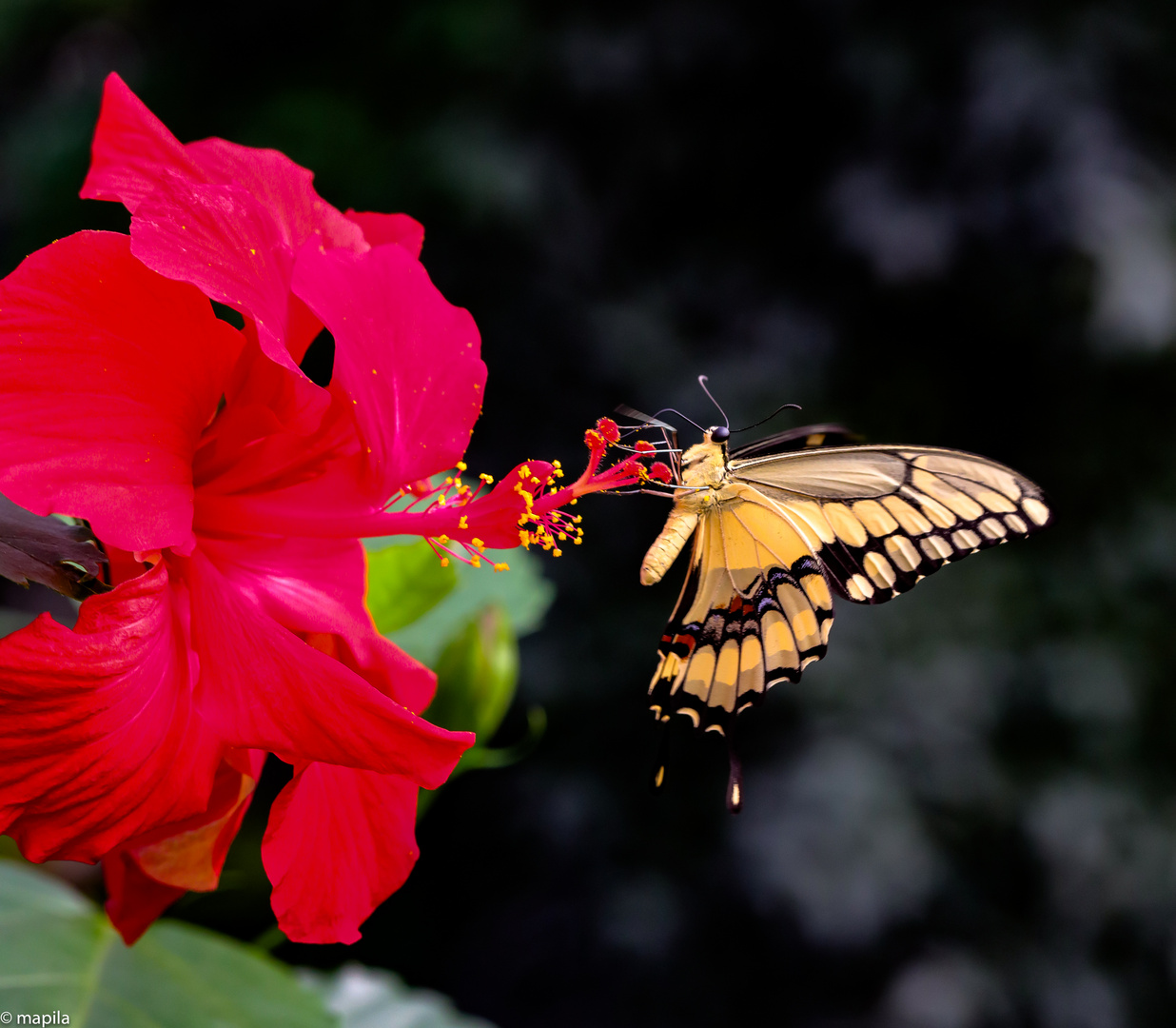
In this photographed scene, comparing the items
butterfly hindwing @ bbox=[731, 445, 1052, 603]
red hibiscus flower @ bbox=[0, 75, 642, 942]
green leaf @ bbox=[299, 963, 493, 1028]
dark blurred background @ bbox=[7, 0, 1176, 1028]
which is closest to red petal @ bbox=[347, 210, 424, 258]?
red hibiscus flower @ bbox=[0, 75, 642, 942]

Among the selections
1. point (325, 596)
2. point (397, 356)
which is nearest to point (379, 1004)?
point (325, 596)

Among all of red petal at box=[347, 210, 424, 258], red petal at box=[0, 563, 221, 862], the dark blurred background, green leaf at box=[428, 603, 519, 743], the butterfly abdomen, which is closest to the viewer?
red petal at box=[0, 563, 221, 862]

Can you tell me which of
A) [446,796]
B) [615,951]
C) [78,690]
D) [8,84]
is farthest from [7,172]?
[78,690]

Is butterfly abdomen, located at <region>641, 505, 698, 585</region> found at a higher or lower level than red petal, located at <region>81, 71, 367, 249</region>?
lower

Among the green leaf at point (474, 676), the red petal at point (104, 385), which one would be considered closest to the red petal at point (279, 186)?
the red petal at point (104, 385)

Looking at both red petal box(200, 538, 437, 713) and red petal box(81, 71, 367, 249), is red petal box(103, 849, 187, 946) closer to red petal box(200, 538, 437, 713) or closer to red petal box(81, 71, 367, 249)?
red petal box(200, 538, 437, 713)

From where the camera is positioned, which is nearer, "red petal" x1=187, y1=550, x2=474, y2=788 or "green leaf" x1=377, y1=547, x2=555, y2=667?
"red petal" x1=187, y1=550, x2=474, y2=788

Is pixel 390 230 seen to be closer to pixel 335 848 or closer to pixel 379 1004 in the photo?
pixel 335 848
